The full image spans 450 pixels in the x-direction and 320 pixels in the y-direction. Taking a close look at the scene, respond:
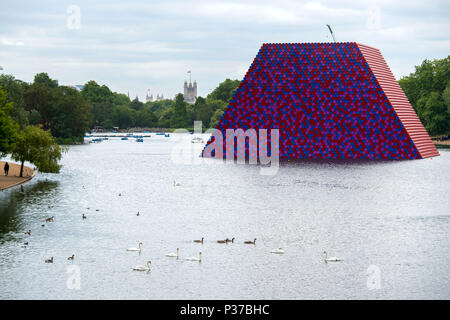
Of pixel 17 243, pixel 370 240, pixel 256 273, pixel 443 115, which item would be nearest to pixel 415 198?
pixel 370 240

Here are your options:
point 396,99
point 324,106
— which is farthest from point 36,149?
point 396,99

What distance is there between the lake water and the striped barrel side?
1146 inches

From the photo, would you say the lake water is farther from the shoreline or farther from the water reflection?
the shoreline

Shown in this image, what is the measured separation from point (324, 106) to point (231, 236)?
61.4 metres

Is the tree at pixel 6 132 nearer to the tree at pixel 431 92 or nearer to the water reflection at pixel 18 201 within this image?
the water reflection at pixel 18 201

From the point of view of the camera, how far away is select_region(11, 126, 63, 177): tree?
64.8 m

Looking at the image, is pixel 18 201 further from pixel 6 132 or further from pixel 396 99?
pixel 396 99

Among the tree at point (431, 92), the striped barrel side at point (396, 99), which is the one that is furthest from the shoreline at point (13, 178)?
the tree at point (431, 92)

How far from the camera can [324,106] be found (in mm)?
95188

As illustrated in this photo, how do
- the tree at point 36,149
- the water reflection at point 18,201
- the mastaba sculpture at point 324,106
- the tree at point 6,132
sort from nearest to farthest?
the water reflection at point 18,201 → the tree at point 6,132 → the tree at point 36,149 → the mastaba sculpture at point 324,106

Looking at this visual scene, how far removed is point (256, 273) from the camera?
94.1ft

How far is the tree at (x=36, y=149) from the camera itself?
6475 centimetres

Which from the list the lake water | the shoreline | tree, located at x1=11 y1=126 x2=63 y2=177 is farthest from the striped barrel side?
the shoreline

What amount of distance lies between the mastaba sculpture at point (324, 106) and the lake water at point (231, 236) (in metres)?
27.1
